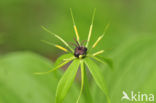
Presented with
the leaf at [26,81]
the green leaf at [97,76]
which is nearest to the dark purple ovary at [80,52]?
the green leaf at [97,76]

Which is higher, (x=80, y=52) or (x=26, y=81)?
(x=80, y=52)

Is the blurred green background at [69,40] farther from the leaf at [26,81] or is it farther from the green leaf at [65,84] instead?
the green leaf at [65,84]

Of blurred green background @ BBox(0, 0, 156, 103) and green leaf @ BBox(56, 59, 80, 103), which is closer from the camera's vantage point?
green leaf @ BBox(56, 59, 80, 103)

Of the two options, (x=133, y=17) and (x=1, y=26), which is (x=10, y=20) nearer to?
(x=1, y=26)

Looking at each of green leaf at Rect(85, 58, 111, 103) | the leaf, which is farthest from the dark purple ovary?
the leaf

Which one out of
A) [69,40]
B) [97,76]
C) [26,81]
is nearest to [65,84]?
[97,76]

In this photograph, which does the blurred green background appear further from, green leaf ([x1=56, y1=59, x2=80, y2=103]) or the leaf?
green leaf ([x1=56, y1=59, x2=80, y2=103])

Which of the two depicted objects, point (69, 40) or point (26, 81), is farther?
point (69, 40)

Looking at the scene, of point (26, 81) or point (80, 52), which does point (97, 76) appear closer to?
point (80, 52)
